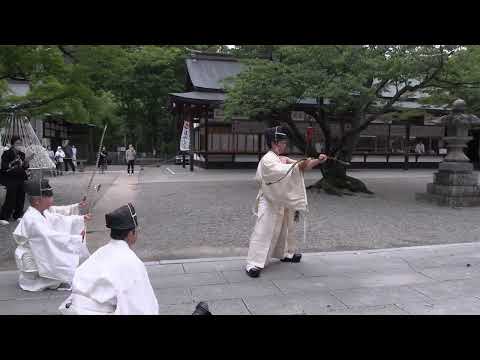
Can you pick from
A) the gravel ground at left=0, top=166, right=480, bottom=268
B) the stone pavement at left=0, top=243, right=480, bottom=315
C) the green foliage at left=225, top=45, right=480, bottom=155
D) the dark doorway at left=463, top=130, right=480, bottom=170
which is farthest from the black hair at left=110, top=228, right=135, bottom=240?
the dark doorway at left=463, top=130, right=480, bottom=170

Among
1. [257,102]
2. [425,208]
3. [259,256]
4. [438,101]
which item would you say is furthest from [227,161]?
[259,256]

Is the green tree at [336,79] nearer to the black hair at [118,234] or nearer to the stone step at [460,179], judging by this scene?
the stone step at [460,179]

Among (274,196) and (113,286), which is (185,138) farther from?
(113,286)

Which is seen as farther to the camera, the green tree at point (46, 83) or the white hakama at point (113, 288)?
the green tree at point (46, 83)

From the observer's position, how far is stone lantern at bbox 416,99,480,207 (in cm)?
1029

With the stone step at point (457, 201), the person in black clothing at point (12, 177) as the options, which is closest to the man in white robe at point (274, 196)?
the person in black clothing at point (12, 177)

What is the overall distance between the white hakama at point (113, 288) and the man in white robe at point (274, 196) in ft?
8.38

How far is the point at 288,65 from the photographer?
11703mm

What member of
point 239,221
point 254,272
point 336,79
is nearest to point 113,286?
point 254,272

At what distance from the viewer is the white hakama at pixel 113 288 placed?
7.23 ft

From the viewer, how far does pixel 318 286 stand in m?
4.43

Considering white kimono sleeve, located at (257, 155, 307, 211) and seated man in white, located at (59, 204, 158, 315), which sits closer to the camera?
seated man in white, located at (59, 204, 158, 315)

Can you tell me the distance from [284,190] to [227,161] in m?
16.0

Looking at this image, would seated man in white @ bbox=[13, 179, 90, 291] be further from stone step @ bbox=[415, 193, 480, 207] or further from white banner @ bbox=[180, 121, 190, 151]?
white banner @ bbox=[180, 121, 190, 151]
